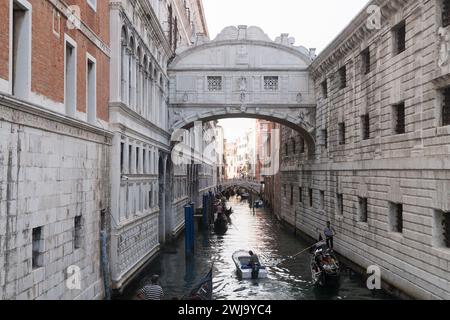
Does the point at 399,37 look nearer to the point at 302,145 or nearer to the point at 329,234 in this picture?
the point at 329,234

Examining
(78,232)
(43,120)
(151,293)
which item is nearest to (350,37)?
(78,232)

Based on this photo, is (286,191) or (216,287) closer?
(216,287)

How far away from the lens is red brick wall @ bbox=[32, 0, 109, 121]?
8.07 meters

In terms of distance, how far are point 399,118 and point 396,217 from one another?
2515 millimetres

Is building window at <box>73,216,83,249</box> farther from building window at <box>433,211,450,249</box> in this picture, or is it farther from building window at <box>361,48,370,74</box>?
building window at <box>361,48,370,74</box>

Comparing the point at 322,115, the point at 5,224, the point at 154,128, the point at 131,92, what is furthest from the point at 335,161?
the point at 5,224

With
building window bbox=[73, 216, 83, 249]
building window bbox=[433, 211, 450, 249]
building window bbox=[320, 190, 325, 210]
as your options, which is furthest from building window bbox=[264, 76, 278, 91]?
building window bbox=[73, 216, 83, 249]

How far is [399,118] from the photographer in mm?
13602

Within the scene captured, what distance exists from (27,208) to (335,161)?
13.6 meters

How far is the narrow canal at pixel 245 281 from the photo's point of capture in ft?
45.2

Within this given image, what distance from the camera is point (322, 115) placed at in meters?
21.5

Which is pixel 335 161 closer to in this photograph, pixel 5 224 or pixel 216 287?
pixel 216 287

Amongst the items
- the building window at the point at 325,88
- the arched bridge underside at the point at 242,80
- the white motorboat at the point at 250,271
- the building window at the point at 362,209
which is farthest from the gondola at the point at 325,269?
the arched bridge underside at the point at 242,80

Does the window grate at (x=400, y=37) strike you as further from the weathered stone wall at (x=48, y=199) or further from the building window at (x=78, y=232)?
the building window at (x=78, y=232)
